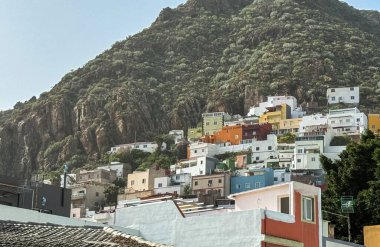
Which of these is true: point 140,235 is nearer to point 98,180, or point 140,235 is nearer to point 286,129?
point 98,180

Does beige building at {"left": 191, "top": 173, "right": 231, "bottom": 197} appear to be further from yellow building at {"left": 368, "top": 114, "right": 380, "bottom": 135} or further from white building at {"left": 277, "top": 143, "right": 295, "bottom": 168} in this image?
yellow building at {"left": 368, "top": 114, "right": 380, "bottom": 135}

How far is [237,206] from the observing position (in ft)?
88.0

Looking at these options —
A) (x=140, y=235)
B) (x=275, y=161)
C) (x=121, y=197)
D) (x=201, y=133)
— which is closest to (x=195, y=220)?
(x=140, y=235)

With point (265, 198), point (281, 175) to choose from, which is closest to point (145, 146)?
point (281, 175)

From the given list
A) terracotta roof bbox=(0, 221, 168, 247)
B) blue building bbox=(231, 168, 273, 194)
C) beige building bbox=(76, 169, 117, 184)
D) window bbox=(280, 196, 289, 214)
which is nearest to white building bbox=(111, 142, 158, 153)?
beige building bbox=(76, 169, 117, 184)

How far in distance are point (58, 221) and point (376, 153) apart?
2446cm

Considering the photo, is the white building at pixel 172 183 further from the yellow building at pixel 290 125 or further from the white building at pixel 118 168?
the yellow building at pixel 290 125

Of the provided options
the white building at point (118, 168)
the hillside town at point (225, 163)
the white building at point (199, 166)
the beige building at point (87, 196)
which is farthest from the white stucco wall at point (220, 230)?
the white building at point (118, 168)

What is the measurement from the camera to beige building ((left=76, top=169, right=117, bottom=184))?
13625 centimetres

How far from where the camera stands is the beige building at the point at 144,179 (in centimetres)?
12562

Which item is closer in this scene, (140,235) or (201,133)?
(140,235)

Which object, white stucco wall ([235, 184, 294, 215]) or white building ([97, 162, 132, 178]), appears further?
white building ([97, 162, 132, 178])

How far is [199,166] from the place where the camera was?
126062 millimetres

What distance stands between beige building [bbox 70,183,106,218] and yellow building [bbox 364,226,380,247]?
8608 cm
